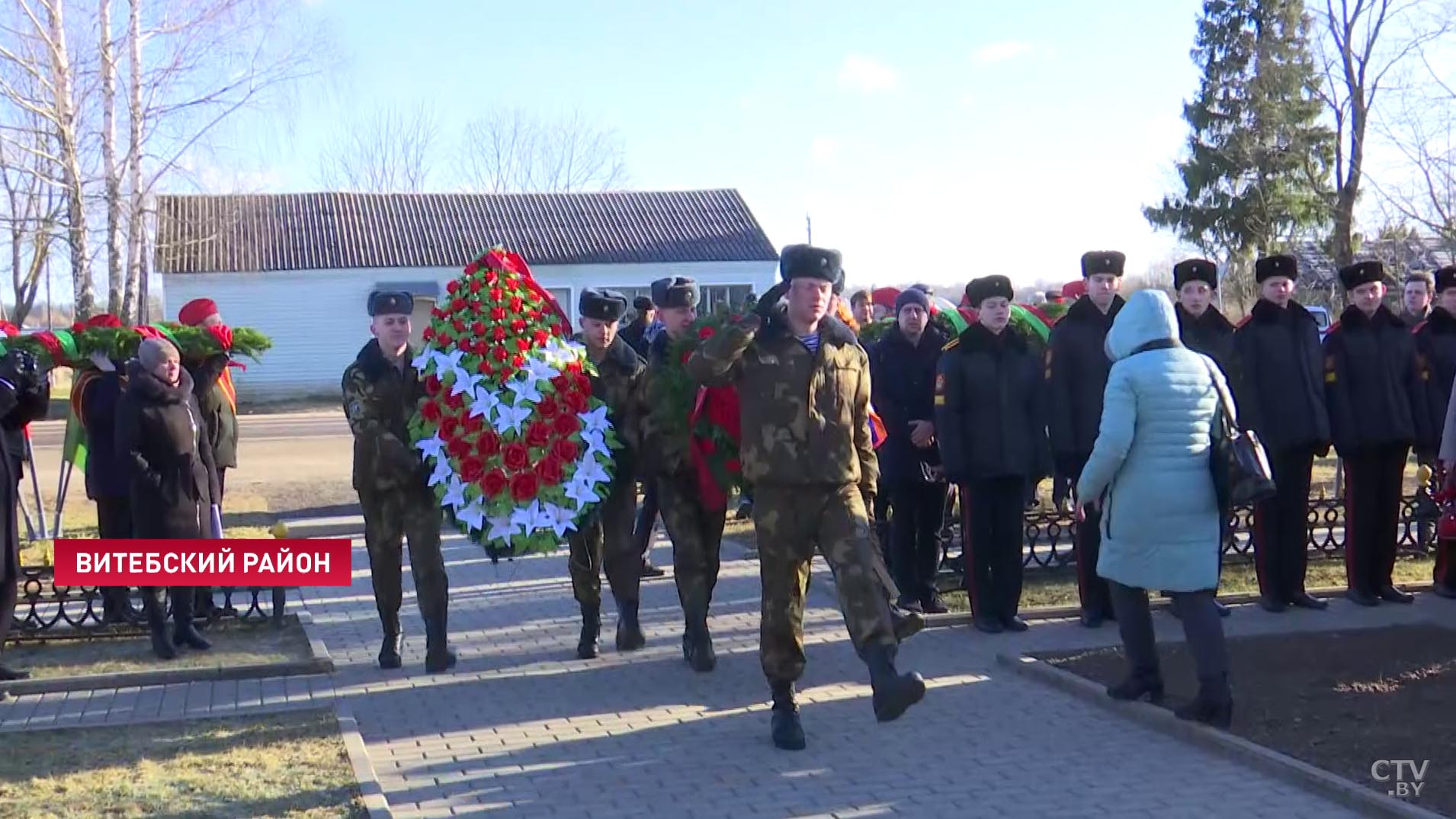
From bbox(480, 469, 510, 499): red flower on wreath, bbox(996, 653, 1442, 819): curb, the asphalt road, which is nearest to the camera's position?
bbox(996, 653, 1442, 819): curb

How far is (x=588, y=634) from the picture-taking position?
861 centimetres

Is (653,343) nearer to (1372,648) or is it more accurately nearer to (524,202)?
(1372,648)

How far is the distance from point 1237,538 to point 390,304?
25.6 ft

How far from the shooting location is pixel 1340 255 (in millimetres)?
32812

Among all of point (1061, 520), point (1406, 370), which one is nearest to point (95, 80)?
point (1061, 520)

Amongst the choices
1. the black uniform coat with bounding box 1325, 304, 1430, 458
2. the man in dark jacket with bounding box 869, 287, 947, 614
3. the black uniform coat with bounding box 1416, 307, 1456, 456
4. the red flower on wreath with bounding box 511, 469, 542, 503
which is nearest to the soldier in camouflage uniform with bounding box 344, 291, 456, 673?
the red flower on wreath with bounding box 511, 469, 542, 503

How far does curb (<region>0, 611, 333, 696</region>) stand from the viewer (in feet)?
26.2

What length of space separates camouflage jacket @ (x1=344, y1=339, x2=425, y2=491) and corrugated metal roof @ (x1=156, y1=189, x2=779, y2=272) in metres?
32.5

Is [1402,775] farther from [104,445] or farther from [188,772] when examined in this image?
[104,445]

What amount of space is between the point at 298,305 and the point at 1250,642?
3485cm

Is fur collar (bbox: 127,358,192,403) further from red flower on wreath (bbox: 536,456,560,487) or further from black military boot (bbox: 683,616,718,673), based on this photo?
black military boot (bbox: 683,616,718,673)

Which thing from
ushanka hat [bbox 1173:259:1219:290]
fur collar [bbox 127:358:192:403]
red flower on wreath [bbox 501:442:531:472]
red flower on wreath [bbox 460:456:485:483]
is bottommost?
red flower on wreath [bbox 460:456:485:483]

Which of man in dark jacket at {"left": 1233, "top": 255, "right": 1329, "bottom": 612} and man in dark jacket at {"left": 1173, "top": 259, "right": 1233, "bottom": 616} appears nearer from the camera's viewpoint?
man in dark jacket at {"left": 1173, "top": 259, "right": 1233, "bottom": 616}

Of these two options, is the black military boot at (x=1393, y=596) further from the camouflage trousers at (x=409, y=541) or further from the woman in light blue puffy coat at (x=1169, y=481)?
the camouflage trousers at (x=409, y=541)
